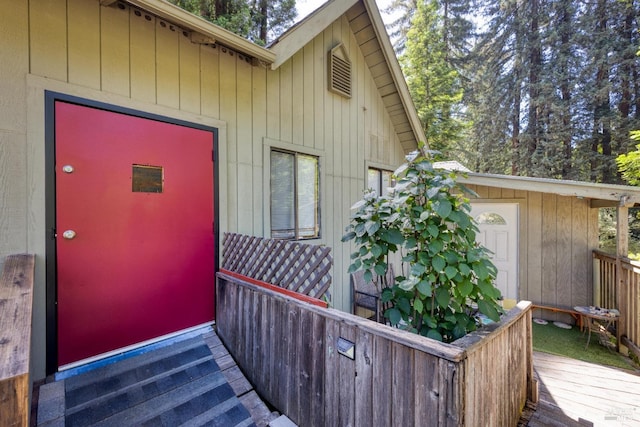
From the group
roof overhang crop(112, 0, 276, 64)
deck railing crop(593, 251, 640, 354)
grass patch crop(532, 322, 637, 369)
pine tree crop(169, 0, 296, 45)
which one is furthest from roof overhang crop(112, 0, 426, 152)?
grass patch crop(532, 322, 637, 369)

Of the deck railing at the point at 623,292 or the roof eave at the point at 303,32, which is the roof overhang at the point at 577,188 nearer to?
the deck railing at the point at 623,292

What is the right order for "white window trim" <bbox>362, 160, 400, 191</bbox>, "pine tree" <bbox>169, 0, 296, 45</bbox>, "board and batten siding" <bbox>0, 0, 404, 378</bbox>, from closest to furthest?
"board and batten siding" <bbox>0, 0, 404, 378</bbox> < "white window trim" <bbox>362, 160, 400, 191</bbox> < "pine tree" <bbox>169, 0, 296, 45</bbox>

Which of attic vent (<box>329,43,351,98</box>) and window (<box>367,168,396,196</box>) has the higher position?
attic vent (<box>329,43,351,98</box>)

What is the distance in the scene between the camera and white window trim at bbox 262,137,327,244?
367 centimetres

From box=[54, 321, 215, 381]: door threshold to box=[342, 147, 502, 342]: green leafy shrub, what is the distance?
185cm

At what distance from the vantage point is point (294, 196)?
4.11m

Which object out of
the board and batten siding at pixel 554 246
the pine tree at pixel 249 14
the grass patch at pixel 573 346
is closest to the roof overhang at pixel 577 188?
the board and batten siding at pixel 554 246

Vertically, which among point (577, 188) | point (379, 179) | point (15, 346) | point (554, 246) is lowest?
point (554, 246)

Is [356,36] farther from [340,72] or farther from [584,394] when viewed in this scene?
[584,394]

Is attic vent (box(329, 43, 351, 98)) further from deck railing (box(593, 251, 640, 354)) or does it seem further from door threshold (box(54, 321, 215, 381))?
deck railing (box(593, 251, 640, 354))

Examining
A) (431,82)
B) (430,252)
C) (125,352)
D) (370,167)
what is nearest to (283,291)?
(430,252)

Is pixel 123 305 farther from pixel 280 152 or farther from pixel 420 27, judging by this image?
pixel 420 27

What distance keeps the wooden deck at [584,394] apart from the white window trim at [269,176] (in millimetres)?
3135

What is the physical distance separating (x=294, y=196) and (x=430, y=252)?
2.48 meters
